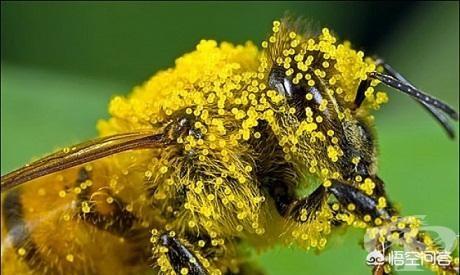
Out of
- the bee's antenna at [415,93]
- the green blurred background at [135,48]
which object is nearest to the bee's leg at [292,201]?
the bee's antenna at [415,93]

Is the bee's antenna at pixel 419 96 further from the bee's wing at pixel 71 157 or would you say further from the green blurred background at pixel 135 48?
the green blurred background at pixel 135 48

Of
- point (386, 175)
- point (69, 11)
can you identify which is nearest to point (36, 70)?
point (69, 11)

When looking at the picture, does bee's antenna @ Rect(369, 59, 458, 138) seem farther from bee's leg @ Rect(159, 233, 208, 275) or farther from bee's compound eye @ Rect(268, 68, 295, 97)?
bee's leg @ Rect(159, 233, 208, 275)

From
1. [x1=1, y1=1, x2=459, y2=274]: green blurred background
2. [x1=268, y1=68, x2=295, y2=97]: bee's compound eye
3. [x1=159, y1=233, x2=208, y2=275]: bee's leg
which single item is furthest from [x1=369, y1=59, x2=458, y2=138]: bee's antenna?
[x1=1, y1=1, x2=459, y2=274]: green blurred background

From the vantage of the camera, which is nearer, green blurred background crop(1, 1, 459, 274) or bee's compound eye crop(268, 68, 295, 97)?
bee's compound eye crop(268, 68, 295, 97)

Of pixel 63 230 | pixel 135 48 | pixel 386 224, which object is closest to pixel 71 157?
pixel 63 230

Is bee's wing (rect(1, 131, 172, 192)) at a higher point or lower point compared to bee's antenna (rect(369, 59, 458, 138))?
lower

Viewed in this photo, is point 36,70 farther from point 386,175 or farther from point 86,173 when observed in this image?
point 86,173

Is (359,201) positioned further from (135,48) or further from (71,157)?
(135,48)
